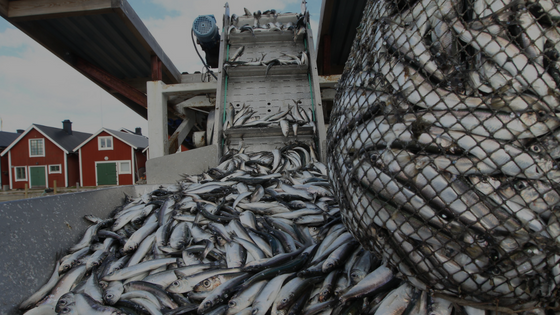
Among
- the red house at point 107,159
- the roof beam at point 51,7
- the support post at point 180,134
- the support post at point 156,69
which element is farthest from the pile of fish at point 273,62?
the red house at point 107,159

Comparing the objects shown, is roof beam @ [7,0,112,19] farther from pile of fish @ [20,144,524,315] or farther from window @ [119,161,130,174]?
window @ [119,161,130,174]

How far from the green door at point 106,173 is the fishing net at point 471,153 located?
2454 centimetres

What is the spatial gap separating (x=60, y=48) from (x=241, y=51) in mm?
4163

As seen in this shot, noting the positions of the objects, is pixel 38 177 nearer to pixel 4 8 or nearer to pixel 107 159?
pixel 107 159

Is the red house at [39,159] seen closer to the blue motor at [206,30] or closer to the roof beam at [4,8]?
the roof beam at [4,8]

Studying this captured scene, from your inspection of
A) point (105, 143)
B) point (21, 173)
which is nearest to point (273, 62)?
point (105, 143)

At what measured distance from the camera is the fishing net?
0.88m

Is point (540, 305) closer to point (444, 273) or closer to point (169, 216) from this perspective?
point (444, 273)

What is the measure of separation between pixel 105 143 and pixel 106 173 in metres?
2.21

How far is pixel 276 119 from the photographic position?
4.84m

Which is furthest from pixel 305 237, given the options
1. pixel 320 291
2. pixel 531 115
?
pixel 531 115

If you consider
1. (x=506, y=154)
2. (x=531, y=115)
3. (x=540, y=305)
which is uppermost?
(x=531, y=115)

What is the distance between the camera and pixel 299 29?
18.7ft

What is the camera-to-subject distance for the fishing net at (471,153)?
0.88 metres
